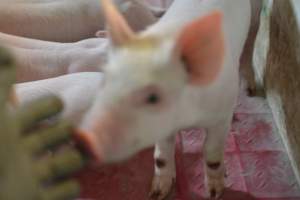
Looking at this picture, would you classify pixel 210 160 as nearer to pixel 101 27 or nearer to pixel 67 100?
pixel 67 100

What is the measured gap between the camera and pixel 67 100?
4.58ft

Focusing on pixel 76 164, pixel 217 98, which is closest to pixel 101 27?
pixel 217 98

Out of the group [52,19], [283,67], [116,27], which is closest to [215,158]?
[283,67]

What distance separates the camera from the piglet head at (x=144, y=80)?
862mm

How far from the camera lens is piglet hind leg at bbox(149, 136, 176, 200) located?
1367 millimetres

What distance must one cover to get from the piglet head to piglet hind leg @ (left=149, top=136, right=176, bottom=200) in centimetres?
41

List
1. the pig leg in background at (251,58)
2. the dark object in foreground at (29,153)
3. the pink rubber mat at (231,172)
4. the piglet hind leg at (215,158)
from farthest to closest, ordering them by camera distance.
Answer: the pig leg in background at (251,58) → the pink rubber mat at (231,172) → the piglet hind leg at (215,158) → the dark object in foreground at (29,153)

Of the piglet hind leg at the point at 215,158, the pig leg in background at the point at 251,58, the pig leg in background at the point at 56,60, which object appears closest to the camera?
the piglet hind leg at the point at 215,158

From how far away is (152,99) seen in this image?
90 centimetres

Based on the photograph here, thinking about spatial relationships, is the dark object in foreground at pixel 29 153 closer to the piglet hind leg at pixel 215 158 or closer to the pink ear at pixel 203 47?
the pink ear at pixel 203 47

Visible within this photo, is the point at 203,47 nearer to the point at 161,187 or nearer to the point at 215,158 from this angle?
the point at 215,158

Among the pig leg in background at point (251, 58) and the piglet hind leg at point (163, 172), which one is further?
the pig leg in background at point (251, 58)

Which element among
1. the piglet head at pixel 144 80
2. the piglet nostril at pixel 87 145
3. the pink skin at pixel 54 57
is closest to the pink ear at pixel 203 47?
the piglet head at pixel 144 80

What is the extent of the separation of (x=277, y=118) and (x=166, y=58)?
0.85m
